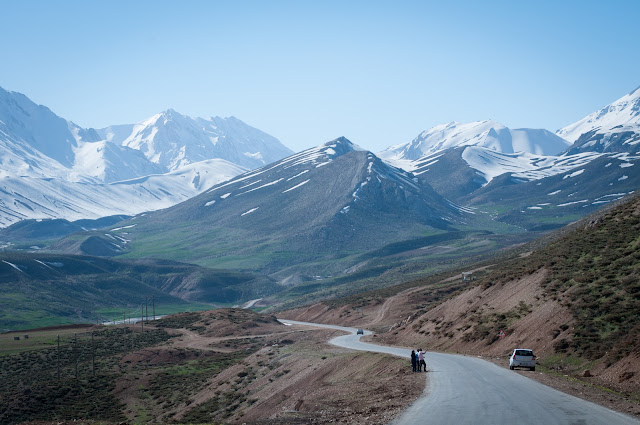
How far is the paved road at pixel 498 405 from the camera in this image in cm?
2255

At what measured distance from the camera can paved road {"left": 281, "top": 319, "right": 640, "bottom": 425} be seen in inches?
888

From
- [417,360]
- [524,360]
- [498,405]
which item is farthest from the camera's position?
[417,360]

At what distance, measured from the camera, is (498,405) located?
2530 centimetres

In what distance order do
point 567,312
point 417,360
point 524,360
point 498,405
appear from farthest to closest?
1. point 567,312
2. point 417,360
3. point 524,360
4. point 498,405

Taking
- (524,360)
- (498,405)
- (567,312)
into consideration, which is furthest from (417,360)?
(498,405)

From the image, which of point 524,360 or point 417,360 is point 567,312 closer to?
point 524,360

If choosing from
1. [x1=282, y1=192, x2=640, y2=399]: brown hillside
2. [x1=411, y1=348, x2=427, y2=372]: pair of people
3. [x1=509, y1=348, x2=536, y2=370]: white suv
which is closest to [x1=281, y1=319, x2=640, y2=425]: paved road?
[x1=509, y1=348, x2=536, y2=370]: white suv

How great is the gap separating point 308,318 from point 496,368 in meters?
93.2

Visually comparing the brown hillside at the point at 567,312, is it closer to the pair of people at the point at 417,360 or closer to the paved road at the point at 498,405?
the paved road at the point at 498,405

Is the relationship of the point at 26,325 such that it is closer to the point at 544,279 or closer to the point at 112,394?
the point at 112,394

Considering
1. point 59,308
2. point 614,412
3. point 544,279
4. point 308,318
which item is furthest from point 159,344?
point 59,308

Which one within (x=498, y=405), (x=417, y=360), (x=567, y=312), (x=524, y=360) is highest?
(x=567, y=312)

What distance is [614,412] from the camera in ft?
77.7

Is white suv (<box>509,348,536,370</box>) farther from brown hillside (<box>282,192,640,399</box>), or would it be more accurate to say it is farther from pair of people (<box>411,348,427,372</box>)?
pair of people (<box>411,348,427,372</box>)
